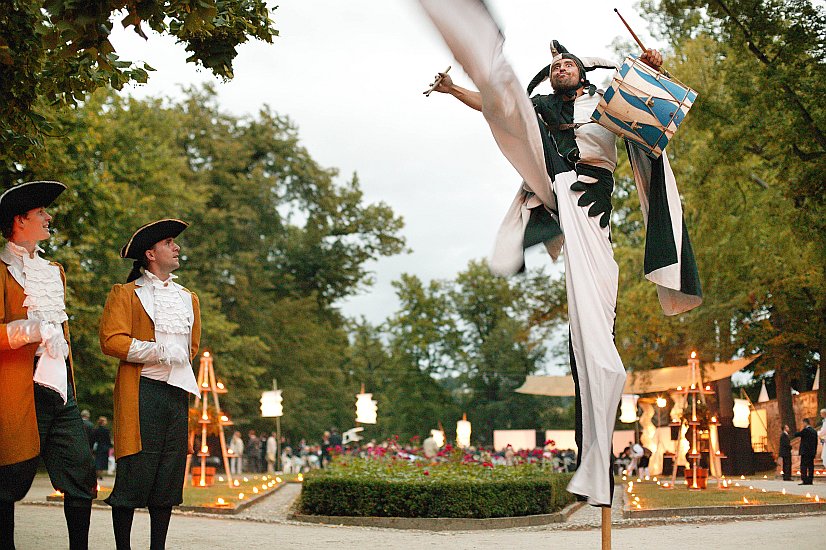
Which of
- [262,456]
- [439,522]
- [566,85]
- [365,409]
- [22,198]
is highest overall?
[566,85]

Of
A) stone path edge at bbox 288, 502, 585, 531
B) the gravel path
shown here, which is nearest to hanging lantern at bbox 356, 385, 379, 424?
stone path edge at bbox 288, 502, 585, 531

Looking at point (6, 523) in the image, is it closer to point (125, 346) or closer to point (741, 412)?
point (125, 346)

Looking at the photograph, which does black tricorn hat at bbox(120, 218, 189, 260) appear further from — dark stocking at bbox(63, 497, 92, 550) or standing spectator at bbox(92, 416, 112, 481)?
standing spectator at bbox(92, 416, 112, 481)

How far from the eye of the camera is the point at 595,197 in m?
4.90

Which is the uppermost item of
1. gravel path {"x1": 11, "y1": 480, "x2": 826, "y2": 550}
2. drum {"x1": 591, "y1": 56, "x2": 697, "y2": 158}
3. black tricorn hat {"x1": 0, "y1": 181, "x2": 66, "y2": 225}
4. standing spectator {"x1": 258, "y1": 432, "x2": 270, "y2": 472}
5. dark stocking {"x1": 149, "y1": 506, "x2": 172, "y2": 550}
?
drum {"x1": 591, "y1": 56, "x2": 697, "y2": 158}

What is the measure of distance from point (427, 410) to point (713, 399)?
2918 cm

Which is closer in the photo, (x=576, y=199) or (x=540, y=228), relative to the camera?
(x=576, y=199)

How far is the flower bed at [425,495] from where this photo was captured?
12438mm

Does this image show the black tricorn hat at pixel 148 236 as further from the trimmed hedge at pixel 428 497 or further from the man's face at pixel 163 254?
the trimmed hedge at pixel 428 497

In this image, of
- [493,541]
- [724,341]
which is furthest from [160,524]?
[724,341]

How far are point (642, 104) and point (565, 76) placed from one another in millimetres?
567

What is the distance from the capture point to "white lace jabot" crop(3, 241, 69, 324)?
222 inches

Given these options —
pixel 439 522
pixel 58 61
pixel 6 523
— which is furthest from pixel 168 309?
pixel 439 522

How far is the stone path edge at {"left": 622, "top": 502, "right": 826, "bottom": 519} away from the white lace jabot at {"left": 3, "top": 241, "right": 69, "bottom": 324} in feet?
28.1
